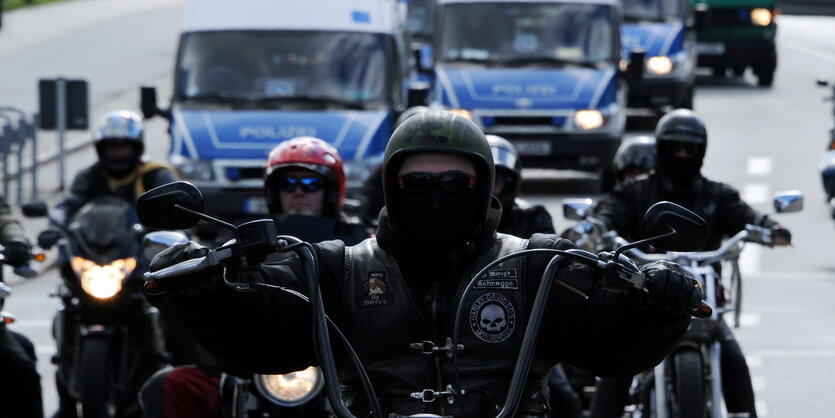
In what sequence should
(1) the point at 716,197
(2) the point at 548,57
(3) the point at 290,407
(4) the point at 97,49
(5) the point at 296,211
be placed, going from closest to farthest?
(3) the point at 290,407, (5) the point at 296,211, (1) the point at 716,197, (2) the point at 548,57, (4) the point at 97,49

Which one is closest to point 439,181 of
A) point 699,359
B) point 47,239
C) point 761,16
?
point 699,359

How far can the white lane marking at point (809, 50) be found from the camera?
40003 mm

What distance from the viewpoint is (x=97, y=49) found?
3675 centimetres

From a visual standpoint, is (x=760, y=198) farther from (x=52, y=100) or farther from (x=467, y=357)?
(x=467, y=357)

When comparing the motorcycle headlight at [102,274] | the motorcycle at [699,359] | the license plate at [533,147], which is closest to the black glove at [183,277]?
the motorcycle at [699,359]

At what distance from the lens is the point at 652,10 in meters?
25.6

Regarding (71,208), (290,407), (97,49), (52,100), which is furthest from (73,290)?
(97,49)

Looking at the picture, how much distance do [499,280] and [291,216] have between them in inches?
128

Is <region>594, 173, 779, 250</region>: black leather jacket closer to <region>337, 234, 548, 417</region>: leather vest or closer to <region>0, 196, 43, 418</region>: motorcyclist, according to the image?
<region>0, 196, 43, 418</region>: motorcyclist

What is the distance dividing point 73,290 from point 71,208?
3.36ft

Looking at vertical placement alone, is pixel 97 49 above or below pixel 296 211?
below

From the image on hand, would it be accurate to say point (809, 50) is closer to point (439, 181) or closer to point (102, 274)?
point (102, 274)

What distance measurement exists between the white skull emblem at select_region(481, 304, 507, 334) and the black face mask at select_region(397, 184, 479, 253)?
0.58 feet

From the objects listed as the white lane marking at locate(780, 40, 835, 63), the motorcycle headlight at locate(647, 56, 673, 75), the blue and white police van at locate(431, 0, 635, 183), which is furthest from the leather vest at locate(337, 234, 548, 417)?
the white lane marking at locate(780, 40, 835, 63)
